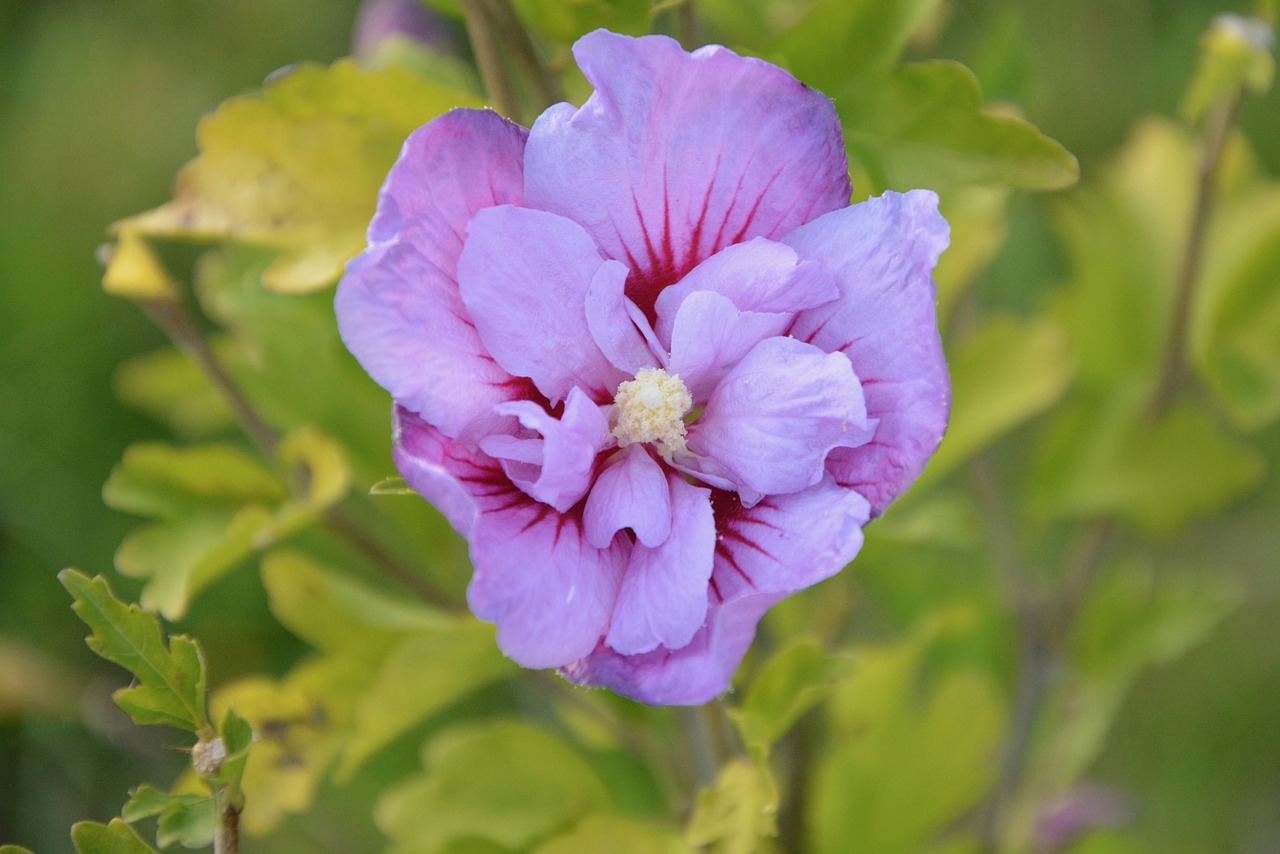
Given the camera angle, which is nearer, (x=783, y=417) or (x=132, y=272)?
(x=783, y=417)

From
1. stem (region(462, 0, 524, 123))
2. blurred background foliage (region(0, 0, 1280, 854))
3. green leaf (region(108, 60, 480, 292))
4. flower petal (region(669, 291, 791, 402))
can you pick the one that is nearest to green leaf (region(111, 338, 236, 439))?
blurred background foliage (region(0, 0, 1280, 854))

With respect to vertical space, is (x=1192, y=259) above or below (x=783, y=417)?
below

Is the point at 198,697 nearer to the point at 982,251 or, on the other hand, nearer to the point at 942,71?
the point at 942,71

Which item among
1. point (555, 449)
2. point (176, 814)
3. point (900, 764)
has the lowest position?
point (900, 764)

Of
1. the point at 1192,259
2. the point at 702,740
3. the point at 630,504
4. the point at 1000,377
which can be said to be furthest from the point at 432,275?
the point at 1192,259

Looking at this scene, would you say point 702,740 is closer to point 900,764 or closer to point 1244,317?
point 900,764

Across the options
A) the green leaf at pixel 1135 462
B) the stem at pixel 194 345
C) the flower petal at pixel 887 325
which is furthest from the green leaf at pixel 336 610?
the green leaf at pixel 1135 462

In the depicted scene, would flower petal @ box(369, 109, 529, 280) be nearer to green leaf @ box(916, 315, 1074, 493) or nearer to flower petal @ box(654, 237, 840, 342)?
flower petal @ box(654, 237, 840, 342)
